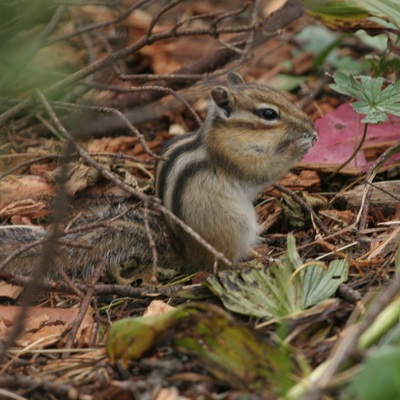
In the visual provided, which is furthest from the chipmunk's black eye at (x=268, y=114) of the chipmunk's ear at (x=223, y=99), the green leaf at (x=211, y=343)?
the green leaf at (x=211, y=343)

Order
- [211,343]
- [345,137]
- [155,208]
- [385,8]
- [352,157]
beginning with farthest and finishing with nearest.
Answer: [345,137], [352,157], [385,8], [155,208], [211,343]

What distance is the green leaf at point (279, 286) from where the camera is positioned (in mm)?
3096

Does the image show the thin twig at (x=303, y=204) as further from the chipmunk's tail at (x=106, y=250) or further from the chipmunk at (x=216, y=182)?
the chipmunk's tail at (x=106, y=250)

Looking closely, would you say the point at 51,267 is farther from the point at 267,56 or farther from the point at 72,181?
the point at 267,56

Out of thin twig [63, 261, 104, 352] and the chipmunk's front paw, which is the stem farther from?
thin twig [63, 261, 104, 352]

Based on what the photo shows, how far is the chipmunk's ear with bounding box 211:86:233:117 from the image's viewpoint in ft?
12.8

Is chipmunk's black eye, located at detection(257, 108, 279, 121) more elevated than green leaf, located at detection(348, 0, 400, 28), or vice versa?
green leaf, located at detection(348, 0, 400, 28)

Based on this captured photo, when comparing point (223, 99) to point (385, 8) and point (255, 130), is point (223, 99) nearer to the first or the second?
point (255, 130)

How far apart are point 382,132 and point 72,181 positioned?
1827 mm

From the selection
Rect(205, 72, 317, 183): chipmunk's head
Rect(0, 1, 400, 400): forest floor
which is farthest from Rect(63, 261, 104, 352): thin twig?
Rect(205, 72, 317, 183): chipmunk's head

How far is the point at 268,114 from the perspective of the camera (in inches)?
155

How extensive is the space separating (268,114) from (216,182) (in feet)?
1.40

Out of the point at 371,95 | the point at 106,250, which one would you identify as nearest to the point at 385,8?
the point at 371,95

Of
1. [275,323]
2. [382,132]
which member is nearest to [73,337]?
[275,323]
